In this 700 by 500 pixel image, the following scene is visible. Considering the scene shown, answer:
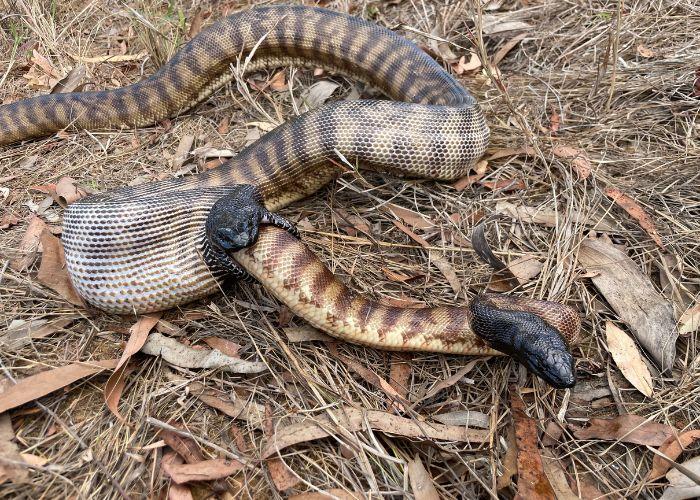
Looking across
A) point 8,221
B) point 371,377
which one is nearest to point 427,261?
point 371,377

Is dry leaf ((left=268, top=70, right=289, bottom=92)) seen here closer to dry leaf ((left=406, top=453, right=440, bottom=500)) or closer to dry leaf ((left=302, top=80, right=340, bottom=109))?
dry leaf ((left=302, top=80, right=340, bottom=109))

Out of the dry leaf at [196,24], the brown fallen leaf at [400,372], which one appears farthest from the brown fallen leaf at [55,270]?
the dry leaf at [196,24]

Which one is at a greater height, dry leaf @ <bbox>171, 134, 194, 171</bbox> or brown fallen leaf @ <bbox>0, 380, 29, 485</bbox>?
dry leaf @ <bbox>171, 134, 194, 171</bbox>

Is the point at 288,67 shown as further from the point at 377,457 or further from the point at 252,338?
the point at 377,457

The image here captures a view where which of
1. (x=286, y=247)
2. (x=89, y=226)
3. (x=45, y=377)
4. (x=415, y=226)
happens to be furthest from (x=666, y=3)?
(x=45, y=377)

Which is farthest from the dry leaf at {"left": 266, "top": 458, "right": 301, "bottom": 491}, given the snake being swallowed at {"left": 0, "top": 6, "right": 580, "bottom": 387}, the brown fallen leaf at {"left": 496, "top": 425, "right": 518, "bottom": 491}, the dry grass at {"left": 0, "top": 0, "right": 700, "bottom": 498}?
the brown fallen leaf at {"left": 496, "top": 425, "right": 518, "bottom": 491}
